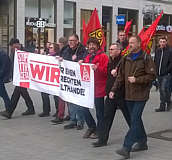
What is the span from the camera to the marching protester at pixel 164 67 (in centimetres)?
1068


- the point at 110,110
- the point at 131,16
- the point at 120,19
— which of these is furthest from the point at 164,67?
the point at 131,16

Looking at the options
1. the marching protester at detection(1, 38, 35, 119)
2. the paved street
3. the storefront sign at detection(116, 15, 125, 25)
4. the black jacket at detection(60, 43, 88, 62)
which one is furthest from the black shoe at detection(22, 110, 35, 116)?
the storefront sign at detection(116, 15, 125, 25)

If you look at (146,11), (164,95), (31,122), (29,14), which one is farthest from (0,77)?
(146,11)

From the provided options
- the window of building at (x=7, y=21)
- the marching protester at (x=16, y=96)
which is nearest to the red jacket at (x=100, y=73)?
the marching protester at (x=16, y=96)

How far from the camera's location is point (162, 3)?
1576 inches

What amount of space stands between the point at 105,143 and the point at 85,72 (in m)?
1.31

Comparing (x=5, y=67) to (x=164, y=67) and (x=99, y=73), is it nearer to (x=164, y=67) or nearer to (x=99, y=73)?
(x=99, y=73)

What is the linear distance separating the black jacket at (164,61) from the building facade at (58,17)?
10793 millimetres

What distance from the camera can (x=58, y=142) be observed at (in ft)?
24.6

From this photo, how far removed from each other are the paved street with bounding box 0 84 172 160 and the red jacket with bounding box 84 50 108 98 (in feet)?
3.09

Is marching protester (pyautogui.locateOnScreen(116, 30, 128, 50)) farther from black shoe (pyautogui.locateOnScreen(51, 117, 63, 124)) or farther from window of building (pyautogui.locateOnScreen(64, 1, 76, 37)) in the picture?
window of building (pyautogui.locateOnScreen(64, 1, 76, 37))

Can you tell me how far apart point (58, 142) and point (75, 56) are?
1.78 meters

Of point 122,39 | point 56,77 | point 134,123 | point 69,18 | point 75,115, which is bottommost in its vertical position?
point 75,115

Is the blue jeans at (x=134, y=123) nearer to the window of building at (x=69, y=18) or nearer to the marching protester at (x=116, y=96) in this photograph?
the marching protester at (x=116, y=96)
